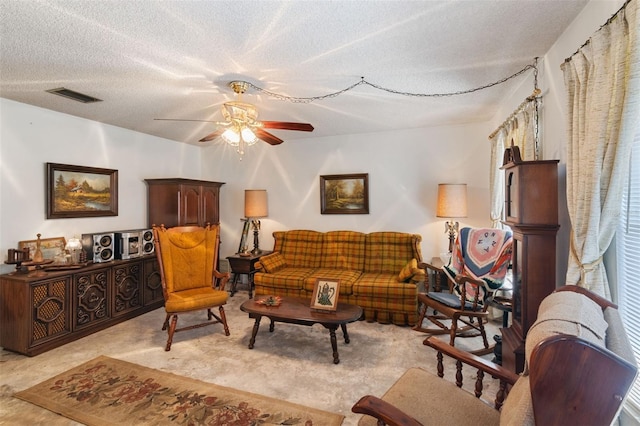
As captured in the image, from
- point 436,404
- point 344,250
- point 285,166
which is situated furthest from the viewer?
point 285,166

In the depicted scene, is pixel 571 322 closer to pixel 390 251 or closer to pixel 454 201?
pixel 454 201

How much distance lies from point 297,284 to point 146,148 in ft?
10.2

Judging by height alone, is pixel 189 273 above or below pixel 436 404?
above

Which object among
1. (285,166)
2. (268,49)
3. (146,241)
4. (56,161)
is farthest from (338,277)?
(56,161)

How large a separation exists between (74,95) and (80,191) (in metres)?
1.25

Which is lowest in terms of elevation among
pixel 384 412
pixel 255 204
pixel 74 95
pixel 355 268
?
pixel 355 268

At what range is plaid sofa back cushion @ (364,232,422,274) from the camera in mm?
4203

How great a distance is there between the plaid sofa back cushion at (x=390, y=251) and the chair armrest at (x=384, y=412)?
3.09 m

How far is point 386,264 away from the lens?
14.0 feet

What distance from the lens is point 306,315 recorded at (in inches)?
110

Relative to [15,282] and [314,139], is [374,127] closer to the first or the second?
[314,139]

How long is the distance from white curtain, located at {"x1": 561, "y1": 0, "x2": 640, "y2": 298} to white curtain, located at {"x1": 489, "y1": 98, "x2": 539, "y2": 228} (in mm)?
736

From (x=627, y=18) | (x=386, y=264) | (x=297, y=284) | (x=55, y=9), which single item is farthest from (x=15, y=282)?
(x=627, y=18)

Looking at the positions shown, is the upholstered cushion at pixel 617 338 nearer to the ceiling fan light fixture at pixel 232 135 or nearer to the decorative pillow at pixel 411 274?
the decorative pillow at pixel 411 274
